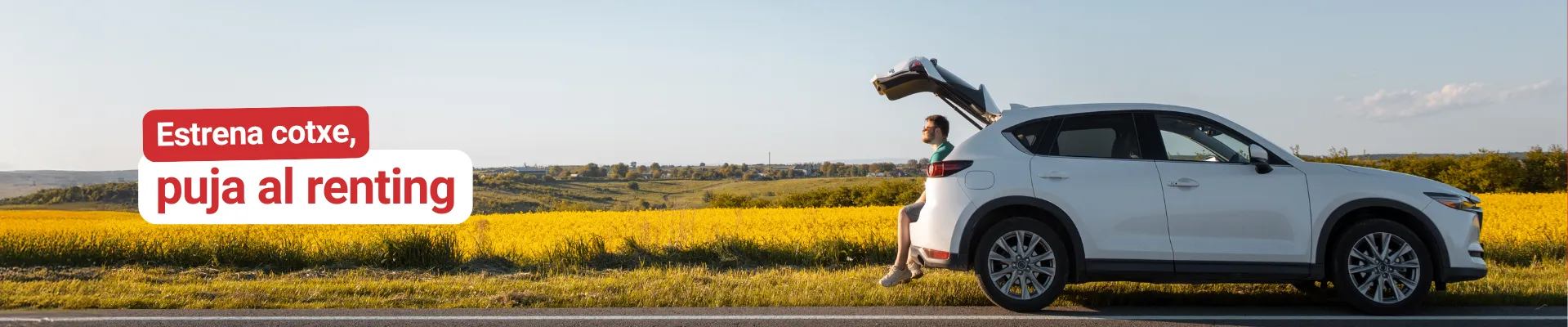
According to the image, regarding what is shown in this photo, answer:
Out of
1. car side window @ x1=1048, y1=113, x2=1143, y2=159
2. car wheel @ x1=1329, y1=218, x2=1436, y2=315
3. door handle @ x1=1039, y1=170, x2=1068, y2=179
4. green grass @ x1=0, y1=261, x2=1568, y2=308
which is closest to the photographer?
car wheel @ x1=1329, y1=218, x2=1436, y2=315

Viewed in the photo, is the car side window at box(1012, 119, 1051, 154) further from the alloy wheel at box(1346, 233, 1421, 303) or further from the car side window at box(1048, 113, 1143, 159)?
the alloy wheel at box(1346, 233, 1421, 303)

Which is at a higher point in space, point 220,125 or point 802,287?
point 220,125

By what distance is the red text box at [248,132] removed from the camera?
1789 centimetres

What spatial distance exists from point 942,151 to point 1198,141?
76.5 inches

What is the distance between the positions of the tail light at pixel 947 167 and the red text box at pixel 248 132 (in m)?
14.3

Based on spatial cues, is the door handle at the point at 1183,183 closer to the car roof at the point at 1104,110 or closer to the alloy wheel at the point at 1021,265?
the car roof at the point at 1104,110

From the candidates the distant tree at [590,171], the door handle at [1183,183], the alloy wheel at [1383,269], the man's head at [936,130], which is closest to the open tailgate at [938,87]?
the man's head at [936,130]

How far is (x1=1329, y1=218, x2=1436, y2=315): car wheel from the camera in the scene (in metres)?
6.88

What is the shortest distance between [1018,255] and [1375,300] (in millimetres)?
2562

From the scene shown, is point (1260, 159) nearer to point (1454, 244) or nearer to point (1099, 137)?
point (1099, 137)

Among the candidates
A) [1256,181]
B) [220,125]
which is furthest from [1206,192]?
[220,125]

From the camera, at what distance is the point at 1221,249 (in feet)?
22.8

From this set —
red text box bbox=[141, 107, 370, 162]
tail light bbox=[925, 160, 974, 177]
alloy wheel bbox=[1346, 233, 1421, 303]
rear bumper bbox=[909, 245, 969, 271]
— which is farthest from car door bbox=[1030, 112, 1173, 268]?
red text box bbox=[141, 107, 370, 162]

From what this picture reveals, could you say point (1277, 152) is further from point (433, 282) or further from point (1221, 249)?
point (433, 282)
